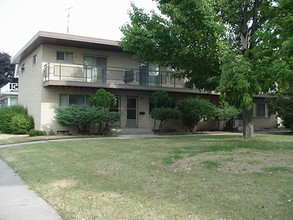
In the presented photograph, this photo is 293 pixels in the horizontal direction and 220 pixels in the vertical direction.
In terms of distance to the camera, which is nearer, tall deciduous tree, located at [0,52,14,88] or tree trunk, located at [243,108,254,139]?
tree trunk, located at [243,108,254,139]

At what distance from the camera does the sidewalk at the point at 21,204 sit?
197 inches

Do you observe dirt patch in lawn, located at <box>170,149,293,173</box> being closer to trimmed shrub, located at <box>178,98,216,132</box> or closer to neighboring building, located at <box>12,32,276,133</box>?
neighboring building, located at <box>12,32,276,133</box>

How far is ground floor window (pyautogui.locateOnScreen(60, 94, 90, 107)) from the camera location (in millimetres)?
20734

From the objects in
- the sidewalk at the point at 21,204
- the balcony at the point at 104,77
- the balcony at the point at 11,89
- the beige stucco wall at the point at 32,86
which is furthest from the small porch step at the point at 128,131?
the balcony at the point at 11,89

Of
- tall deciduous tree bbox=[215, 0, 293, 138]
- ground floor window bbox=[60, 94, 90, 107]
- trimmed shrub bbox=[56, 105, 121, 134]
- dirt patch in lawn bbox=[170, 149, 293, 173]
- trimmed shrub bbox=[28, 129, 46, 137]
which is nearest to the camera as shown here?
dirt patch in lawn bbox=[170, 149, 293, 173]

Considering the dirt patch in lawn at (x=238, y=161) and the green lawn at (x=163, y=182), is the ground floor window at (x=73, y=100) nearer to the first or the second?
the green lawn at (x=163, y=182)

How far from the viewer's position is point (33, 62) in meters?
23.0

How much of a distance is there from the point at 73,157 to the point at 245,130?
9375 millimetres

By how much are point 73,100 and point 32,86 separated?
153 inches

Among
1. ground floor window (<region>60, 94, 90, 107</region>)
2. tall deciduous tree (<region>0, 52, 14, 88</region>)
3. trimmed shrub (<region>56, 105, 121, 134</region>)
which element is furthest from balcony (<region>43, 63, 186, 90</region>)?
tall deciduous tree (<region>0, 52, 14, 88</region>)

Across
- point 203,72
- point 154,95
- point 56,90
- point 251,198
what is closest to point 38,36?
point 56,90

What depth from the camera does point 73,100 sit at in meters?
21.0

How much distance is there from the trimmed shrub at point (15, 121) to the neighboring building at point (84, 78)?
65cm

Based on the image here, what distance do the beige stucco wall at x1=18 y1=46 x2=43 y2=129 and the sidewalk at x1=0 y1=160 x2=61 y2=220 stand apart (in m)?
13.7
